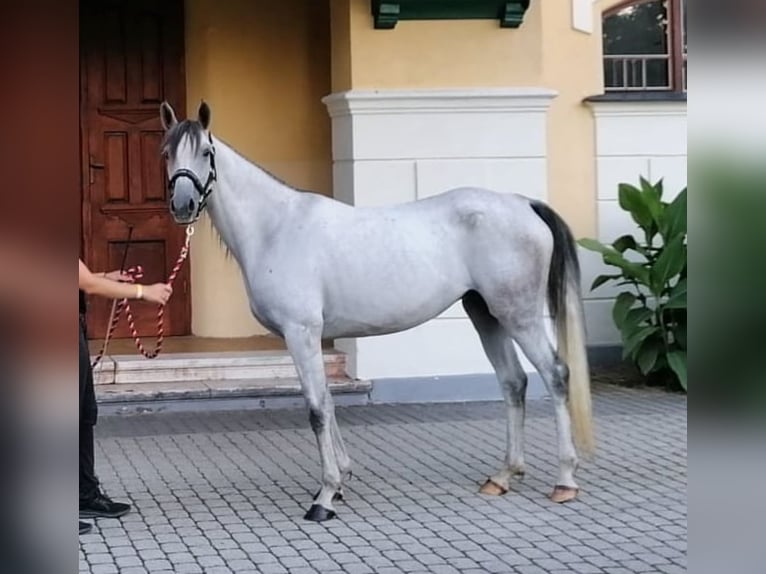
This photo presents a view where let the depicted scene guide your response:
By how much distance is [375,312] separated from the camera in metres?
6.10

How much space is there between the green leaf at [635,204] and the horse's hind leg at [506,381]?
3.42 meters

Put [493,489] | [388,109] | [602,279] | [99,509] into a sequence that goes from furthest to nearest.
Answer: [602,279], [388,109], [493,489], [99,509]

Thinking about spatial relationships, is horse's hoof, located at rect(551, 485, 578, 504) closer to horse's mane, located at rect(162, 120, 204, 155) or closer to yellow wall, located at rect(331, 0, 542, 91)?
horse's mane, located at rect(162, 120, 204, 155)

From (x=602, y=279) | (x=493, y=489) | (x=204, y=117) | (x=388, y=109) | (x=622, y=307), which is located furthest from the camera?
(x=602, y=279)

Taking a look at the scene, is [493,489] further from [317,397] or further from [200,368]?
[200,368]

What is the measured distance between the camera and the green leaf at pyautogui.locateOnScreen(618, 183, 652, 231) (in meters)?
9.53

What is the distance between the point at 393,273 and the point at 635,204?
397 cm

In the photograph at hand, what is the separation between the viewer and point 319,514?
5.80 m

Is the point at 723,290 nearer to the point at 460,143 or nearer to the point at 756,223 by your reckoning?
the point at 756,223

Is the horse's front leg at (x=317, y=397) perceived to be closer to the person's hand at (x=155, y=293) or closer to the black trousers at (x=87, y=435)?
the black trousers at (x=87, y=435)

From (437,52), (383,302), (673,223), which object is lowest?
(383,302)

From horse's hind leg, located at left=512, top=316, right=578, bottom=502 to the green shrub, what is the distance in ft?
10.5

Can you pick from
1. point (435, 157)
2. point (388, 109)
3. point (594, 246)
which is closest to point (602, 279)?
point (594, 246)

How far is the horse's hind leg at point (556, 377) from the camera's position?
611 cm
